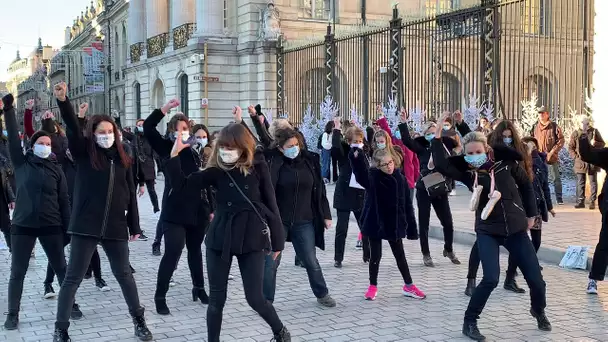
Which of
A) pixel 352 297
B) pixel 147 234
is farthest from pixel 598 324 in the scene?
pixel 147 234

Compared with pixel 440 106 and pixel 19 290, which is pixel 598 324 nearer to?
pixel 19 290

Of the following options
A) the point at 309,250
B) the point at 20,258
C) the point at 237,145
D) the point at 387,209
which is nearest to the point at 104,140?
the point at 237,145

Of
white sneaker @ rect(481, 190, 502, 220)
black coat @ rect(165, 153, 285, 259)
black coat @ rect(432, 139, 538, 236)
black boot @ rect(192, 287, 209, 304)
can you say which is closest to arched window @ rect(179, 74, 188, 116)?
black boot @ rect(192, 287, 209, 304)

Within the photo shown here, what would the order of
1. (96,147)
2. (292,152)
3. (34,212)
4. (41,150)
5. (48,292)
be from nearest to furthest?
(96,147) < (34,212) < (41,150) < (292,152) < (48,292)

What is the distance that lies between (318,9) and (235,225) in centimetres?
2729

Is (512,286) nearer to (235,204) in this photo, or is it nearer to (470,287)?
(470,287)

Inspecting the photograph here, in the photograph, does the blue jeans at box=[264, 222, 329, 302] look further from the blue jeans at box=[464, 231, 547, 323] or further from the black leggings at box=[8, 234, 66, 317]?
the black leggings at box=[8, 234, 66, 317]

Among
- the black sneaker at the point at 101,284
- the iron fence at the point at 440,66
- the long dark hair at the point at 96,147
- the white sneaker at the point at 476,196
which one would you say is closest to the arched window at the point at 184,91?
the iron fence at the point at 440,66

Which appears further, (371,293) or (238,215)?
(371,293)

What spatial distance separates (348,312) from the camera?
6.82m

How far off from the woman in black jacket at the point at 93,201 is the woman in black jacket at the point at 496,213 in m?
2.79

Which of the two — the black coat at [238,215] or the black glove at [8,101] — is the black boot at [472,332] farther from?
the black glove at [8,101]

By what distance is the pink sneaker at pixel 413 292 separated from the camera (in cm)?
730

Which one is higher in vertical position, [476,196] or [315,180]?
[315,180]
